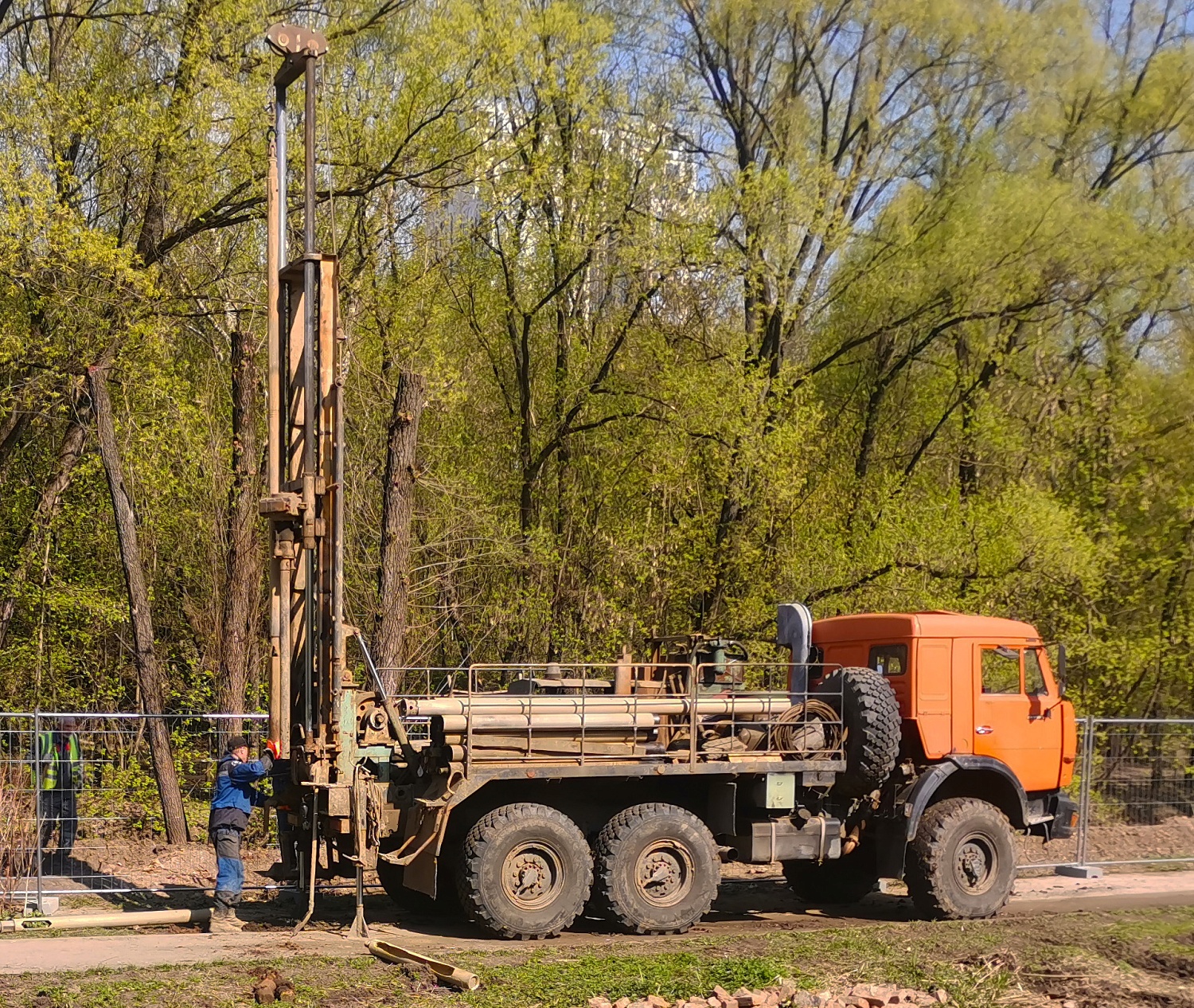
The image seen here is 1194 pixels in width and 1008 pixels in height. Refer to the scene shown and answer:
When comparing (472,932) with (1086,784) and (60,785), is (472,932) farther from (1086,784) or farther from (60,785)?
(1086,784)

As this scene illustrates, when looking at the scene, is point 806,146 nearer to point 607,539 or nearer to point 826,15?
point 826,15

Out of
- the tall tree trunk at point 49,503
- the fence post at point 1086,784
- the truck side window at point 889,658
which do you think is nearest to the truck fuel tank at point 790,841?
the truck side window at point 889,658

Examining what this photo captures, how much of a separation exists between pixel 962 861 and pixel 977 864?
20 centimetres

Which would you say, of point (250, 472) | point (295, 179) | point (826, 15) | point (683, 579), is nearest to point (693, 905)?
point (250, 472)

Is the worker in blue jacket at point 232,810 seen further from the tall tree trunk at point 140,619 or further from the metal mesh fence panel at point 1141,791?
the metal mesh fence panel at point 1141,791

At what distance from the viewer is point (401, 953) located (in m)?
9.95

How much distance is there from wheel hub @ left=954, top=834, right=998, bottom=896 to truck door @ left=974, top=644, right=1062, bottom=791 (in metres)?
0.79

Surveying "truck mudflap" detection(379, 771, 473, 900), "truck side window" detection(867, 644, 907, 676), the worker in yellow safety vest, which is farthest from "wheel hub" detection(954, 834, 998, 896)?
the worker in yellow safety vest

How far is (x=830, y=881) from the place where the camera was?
13812mm

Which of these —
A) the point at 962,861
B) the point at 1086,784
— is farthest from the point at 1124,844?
the point at 962,861

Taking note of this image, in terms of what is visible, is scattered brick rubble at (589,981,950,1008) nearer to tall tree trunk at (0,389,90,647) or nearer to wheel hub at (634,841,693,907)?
wheel hub at (634,841,693,907)

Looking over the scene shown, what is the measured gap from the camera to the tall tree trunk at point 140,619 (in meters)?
14.9

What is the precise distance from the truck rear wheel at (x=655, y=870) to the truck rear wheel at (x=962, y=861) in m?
2.09

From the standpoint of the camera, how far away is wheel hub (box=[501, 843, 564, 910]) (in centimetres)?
1102
